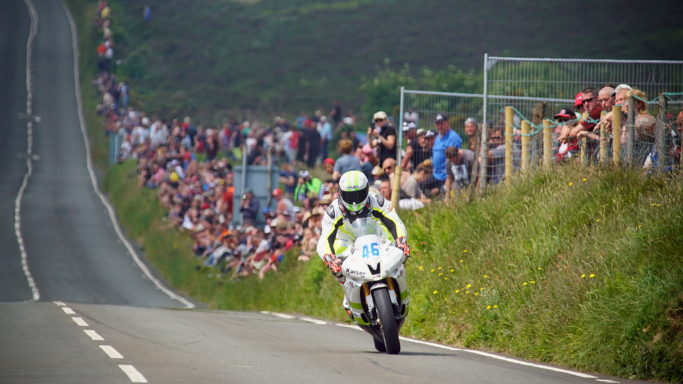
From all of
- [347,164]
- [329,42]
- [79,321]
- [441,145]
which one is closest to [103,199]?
[347,164]

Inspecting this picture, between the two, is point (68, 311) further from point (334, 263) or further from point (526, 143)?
point (526, 143)

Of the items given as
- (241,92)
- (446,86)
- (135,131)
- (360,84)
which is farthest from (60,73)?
(446,86)

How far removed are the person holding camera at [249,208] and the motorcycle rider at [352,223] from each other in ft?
53.9

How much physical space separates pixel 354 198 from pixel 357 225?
42 cm

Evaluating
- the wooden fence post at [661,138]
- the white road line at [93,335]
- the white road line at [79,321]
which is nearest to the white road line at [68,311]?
the white road line at [79,321]

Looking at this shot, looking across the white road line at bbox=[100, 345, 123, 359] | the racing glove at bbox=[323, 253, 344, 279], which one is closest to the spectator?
the racing glove at bbox=[323, 253, 344, 279]

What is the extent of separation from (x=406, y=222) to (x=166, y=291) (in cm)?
1508

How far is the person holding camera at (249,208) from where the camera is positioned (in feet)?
95.5

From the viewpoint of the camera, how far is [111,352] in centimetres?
1152

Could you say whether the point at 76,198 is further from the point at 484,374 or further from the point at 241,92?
the point at 484,374

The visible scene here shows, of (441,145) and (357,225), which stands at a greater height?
(441,145)

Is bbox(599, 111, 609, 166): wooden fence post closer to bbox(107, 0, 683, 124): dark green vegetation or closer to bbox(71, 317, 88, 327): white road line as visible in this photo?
bbox(71, 317, 88, 327): white road line

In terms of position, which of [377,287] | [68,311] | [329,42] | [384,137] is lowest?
[68,311]

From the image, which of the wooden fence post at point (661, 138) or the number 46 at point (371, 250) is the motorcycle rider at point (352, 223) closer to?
the number 46 at point (371, 250)
